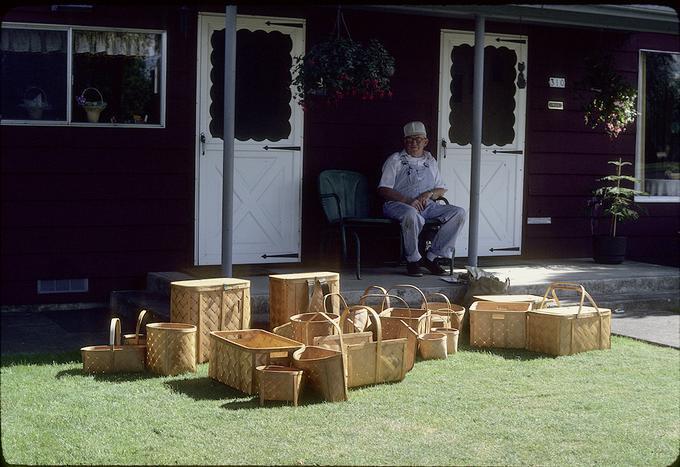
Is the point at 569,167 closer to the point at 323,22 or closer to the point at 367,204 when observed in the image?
the point at 367,204

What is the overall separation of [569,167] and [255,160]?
11.2 feet

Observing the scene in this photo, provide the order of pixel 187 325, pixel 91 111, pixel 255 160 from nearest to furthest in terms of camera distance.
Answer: pixel 187 325, pixel 91 111, pixel 255 160

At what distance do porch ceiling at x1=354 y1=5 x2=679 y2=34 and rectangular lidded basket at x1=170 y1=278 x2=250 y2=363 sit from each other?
3.12 meters

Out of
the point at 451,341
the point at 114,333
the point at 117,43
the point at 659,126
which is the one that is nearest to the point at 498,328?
the point at 451,341

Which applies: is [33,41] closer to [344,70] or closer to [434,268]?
[344,70]

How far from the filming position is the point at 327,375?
4473 mm

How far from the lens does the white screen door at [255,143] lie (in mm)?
7641

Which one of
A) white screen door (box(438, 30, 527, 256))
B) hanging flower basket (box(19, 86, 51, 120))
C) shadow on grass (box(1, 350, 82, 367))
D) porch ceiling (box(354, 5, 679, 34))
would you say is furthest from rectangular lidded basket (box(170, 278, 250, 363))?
white screen door (box(438, 30, 527, 256))

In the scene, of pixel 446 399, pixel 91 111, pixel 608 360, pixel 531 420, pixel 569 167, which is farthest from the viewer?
pixel 569 167

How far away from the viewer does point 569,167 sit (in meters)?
9.26

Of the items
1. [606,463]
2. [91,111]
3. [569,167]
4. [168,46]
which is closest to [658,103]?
[569,167]

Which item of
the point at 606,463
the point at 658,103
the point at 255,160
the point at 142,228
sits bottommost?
the point at 606,463

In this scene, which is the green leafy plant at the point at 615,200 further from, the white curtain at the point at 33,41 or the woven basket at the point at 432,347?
the white curtain at the point at 33,41

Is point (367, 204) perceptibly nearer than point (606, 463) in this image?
No
